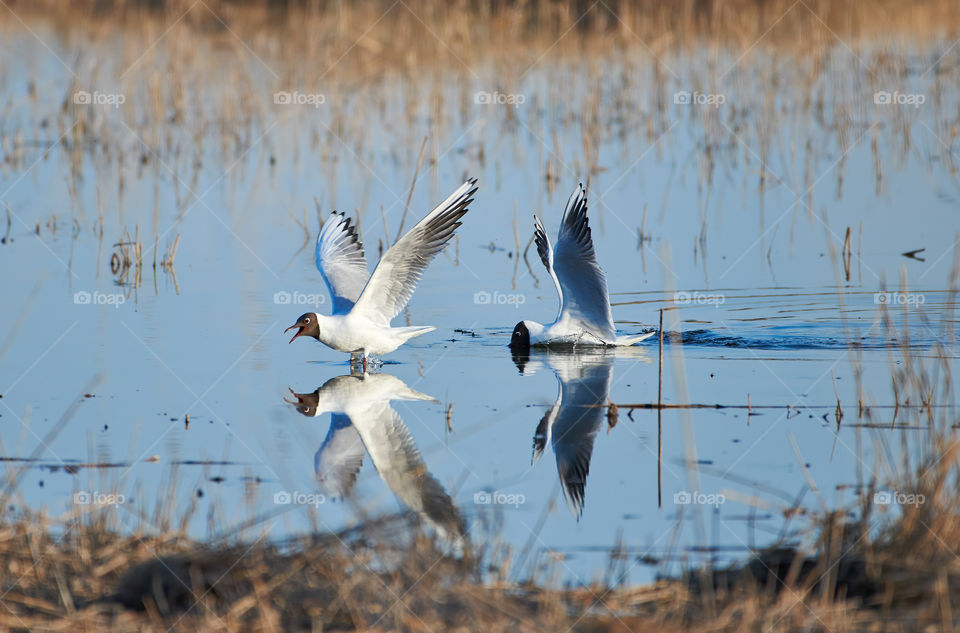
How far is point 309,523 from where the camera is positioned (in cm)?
518

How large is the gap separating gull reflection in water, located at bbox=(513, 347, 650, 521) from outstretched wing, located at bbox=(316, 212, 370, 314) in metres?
1.38

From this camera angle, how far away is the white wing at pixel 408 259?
813 centimetres

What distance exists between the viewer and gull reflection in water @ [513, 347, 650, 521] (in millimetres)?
5979

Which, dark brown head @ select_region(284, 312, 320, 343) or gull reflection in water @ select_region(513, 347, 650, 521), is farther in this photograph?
dark brown head @ select_region(284, 312, 320, 343)

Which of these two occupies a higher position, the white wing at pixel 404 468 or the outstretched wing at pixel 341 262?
the outstretched wing at pixel 341 262

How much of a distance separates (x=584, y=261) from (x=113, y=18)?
16.2 metres

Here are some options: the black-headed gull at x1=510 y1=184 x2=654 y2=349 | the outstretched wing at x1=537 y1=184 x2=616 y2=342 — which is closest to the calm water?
the black-headed gull at x1=510 y1=184 x2=654 y2=349

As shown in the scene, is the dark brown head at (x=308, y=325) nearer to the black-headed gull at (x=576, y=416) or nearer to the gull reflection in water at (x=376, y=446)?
the gull reflection in water at (x=376, y=446)

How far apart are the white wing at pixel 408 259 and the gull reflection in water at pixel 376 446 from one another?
21.3 inches

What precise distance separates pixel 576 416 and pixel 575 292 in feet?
7.73

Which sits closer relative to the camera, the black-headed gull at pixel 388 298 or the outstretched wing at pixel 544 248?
the black-headed gull at pixel 388 298

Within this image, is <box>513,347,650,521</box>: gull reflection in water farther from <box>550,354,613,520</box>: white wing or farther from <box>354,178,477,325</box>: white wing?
<box>354,178,477,325</box>: white wing

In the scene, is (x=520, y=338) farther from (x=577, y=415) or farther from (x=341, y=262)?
→ (x=577, y=415)

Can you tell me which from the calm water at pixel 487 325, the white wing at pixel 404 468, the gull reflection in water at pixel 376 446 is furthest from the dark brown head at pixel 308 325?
the white wing at pixel 404 468
